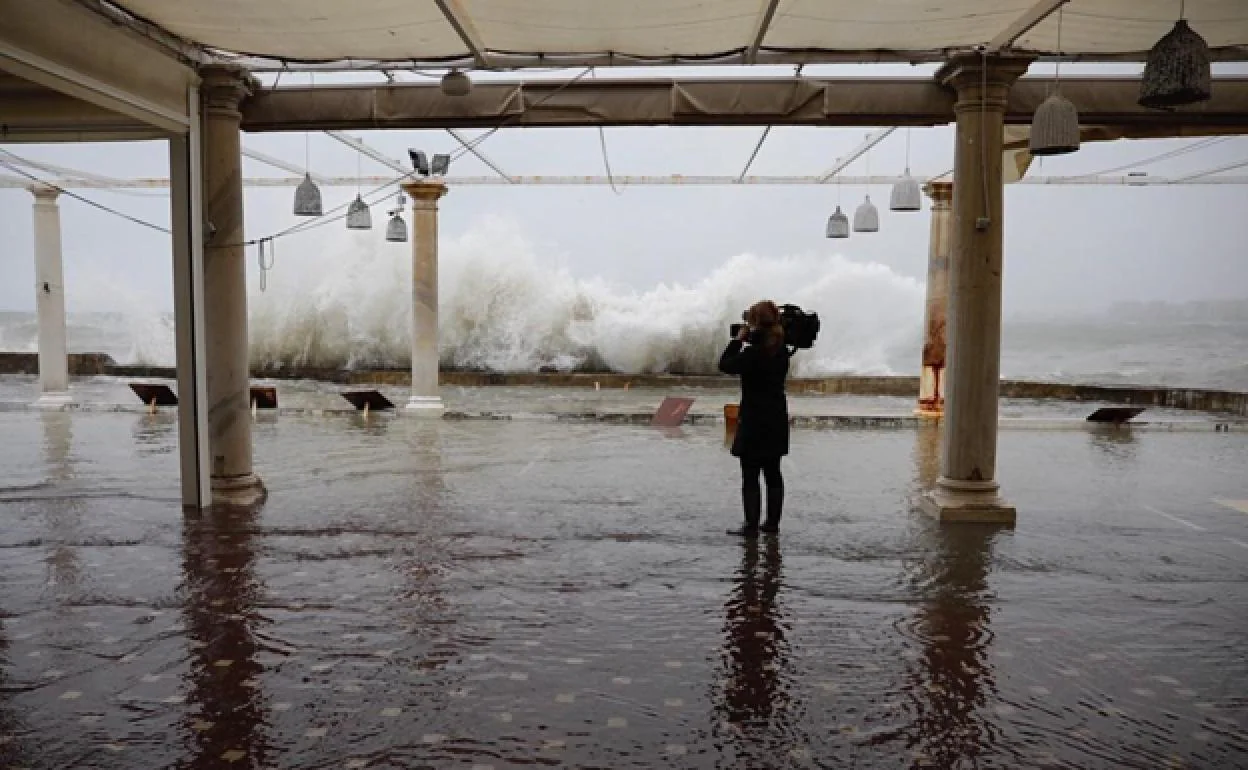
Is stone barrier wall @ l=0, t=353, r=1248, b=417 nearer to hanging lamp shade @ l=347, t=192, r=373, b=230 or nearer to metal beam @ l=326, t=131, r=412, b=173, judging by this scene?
metal beam @ l=326, t=131, r=412, b=173

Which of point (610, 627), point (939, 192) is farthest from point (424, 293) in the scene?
point (610, 627)

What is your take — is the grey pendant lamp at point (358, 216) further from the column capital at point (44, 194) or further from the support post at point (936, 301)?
the support post at point (936, 301)

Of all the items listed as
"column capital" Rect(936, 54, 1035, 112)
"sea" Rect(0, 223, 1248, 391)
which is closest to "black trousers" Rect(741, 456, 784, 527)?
"column capital" Rect(936, 54, 1035, 112)

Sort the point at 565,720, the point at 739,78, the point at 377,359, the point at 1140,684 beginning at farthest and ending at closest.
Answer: the point at 377,359
the point at 739,78
the point at 1140,684
the point at 565,720

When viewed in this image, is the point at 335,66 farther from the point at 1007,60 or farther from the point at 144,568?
the point at 1007,60

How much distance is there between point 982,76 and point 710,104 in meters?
2.07

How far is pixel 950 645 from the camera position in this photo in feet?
14.9

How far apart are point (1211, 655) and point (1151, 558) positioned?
2048 millimetres

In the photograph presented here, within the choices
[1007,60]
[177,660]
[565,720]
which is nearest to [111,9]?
[177,660]

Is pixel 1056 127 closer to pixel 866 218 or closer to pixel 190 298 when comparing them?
pixel 190 298

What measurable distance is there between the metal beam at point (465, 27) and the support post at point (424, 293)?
305 inches

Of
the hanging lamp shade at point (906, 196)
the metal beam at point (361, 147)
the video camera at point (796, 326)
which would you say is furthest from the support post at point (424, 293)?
the video camera at point (796, 326)

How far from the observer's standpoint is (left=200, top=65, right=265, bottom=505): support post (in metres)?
7.55

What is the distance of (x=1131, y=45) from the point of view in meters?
6.64
